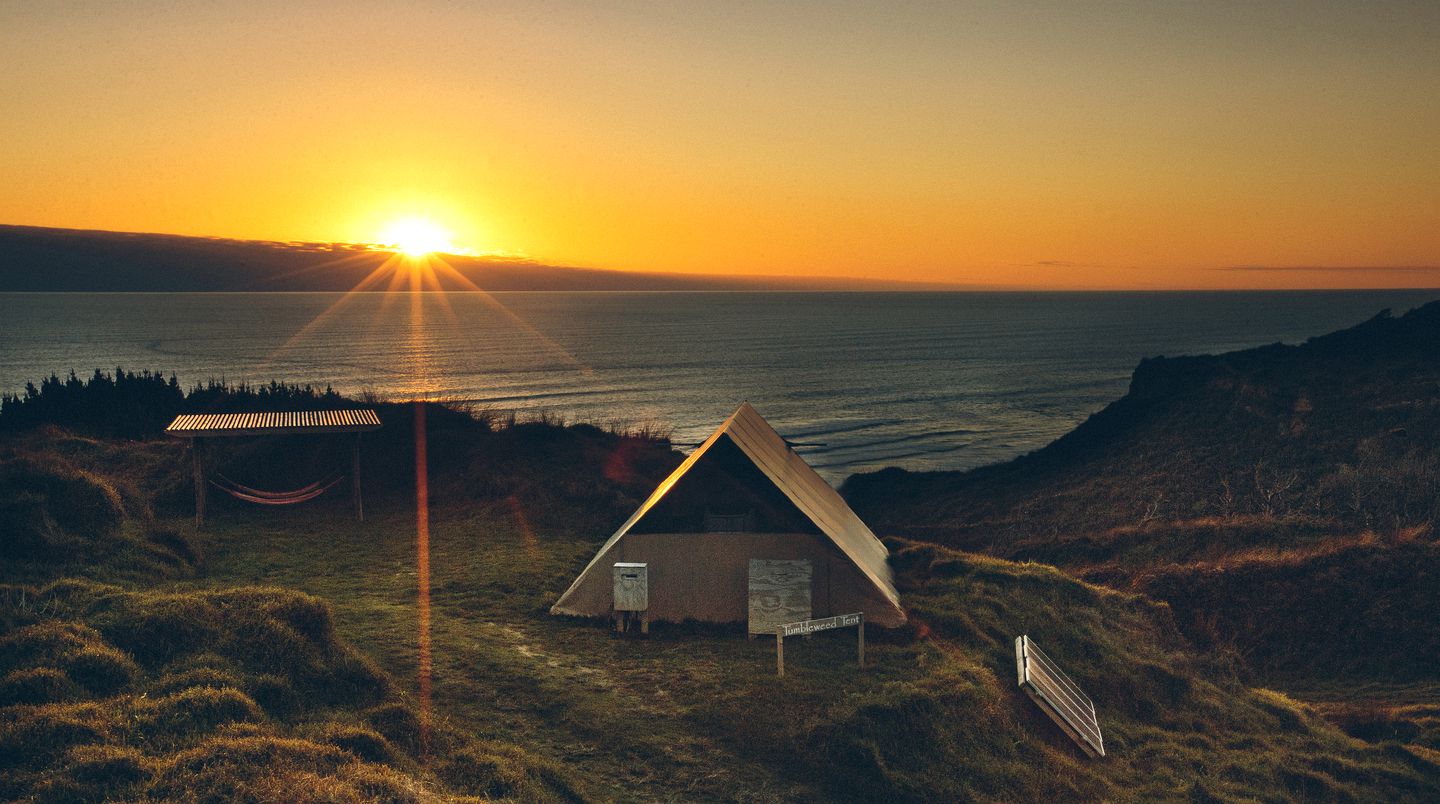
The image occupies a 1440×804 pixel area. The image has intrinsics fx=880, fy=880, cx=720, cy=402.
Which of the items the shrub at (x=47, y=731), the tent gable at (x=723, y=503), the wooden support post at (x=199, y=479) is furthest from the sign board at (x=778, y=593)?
the wooden support post at (x=199, y=479)

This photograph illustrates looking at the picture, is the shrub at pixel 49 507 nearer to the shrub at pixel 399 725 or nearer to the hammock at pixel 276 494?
the hammock at pixel 276 494

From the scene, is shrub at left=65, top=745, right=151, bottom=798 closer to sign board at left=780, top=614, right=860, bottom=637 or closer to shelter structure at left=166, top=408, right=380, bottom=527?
sign board at left=780, top=614, right=860, bottom=637

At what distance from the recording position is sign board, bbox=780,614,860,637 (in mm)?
13680

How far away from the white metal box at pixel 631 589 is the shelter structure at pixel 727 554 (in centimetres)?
25

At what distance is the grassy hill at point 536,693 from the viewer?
32.6 ft

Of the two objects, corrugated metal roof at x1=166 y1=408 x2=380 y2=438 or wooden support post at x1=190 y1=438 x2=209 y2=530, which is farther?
wooden support post at x1=190 y1=438 x2=209 y2=530

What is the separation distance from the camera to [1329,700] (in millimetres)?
17969

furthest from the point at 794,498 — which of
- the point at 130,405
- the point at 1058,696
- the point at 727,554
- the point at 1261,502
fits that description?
the point at 130,405

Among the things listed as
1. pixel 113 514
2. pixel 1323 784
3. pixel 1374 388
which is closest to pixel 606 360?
pixel 1374 388

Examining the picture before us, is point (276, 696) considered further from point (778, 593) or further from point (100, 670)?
point (778, 593)

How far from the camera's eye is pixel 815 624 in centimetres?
1397

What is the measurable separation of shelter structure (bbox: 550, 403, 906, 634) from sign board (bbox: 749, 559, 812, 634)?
0.8 inches

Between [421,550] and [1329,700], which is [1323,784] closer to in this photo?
[1329,700]

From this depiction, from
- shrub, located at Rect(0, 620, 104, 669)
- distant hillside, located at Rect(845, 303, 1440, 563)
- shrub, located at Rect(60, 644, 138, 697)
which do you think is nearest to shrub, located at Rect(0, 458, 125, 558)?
shrub, located at Rect(0, 620, 104, 669)
